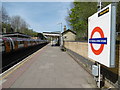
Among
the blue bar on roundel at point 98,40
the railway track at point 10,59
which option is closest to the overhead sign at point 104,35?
the blue bar on roundel at point 98,40

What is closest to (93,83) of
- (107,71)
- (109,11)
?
(107,71)

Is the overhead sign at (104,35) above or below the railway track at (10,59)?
above

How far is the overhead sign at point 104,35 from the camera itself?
3375 millimetres

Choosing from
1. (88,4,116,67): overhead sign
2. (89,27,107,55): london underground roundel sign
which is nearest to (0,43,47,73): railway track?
(89,27,107,55): london underground roundel sign

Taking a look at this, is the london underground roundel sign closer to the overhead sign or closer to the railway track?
the overhead sign

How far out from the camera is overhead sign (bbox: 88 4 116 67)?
3375 millimetres

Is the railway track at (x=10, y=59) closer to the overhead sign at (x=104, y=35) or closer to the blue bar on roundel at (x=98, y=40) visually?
the blue bar on roundel at (x=98, y=40)

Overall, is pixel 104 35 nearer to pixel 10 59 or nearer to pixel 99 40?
pixel 99 40

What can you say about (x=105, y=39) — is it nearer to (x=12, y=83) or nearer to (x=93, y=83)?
(x=93, y=83)

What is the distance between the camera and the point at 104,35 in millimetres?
3721

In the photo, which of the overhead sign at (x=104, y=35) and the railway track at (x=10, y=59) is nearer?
the overhead sign at (x=104, y=35)

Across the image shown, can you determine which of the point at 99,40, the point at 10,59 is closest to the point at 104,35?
the point at 99,40

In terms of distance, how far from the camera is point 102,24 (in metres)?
3.87

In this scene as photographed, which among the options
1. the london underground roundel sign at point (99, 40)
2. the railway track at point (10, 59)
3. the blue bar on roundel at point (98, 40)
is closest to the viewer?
the blue bar on roundel at point (98, 40)
